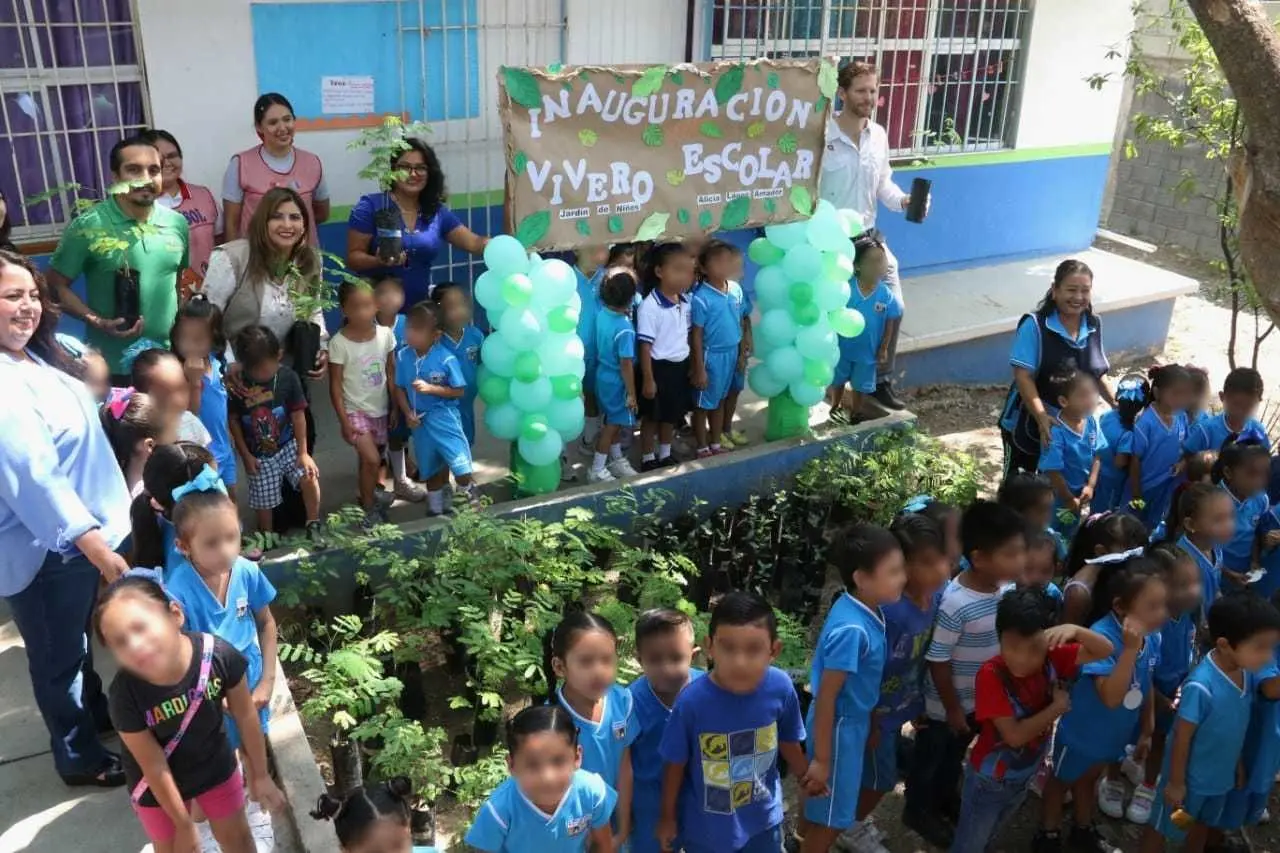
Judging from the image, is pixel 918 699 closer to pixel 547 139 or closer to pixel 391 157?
pixel 547 139

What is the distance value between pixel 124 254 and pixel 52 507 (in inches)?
64.6

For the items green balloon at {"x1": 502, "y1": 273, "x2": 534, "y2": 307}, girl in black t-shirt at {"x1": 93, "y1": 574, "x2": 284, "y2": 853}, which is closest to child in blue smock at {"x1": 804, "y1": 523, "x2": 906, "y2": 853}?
girl in black t-shirt at {"x1": 93, "y1": 574, "x2": 284, "y2": 853}

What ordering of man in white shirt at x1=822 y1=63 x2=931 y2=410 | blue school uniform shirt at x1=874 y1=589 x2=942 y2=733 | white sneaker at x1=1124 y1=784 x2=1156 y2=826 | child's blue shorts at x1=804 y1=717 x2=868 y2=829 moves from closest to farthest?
child's blue shorts at x1=804 y1=717 x2=868 y2=829 → blue school uniform shirt at x1=874 y1=589 x2=942 y2=733 → white sneaker at x1=1124 y1=784 x2=1156 y2=826 → man in white shirt at x1=822 y1=63 x2=931 y2=410

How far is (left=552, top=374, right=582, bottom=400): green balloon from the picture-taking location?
5.11 meters

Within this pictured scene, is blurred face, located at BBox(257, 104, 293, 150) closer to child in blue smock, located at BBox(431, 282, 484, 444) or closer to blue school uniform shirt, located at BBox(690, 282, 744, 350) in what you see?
child in blue smock, located at BBox(431, 282, 484, 444)

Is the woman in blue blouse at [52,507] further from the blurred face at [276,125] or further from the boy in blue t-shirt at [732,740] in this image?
the blurred face at [276,125]

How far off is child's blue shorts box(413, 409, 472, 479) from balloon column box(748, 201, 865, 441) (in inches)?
64.8

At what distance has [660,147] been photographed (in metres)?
5.51

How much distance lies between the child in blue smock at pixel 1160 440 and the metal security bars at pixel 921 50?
3.71 meters

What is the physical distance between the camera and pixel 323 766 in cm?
407

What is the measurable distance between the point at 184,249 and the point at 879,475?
3386 mm

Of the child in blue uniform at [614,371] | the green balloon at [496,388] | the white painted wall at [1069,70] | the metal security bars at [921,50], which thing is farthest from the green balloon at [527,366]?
the white painted wall at [1069,70]

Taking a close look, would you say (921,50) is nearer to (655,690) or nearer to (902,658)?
(902,658)

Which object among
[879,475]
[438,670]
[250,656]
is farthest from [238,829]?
[879,475]
